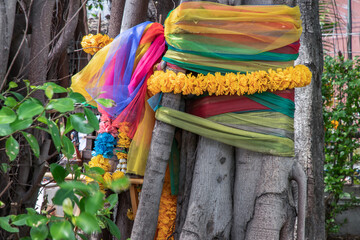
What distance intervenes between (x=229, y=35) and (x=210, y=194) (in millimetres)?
873

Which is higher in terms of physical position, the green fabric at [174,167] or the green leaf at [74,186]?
the green leaf at [74,186]

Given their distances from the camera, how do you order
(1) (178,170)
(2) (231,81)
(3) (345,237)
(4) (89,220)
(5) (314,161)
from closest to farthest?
(4) (89,220) → (2) (231,81) → (1) (178,170) → (5) (314,161) → (3) (345,237)

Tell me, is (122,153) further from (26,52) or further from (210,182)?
(26,52)

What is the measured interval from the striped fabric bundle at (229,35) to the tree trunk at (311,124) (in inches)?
64.8

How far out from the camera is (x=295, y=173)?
2400 mm

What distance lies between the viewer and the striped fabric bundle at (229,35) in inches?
88.3

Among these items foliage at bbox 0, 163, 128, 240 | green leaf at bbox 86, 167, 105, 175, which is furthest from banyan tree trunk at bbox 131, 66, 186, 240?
foliage at bbox 0, 163, 128, 240

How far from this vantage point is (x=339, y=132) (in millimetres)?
5496

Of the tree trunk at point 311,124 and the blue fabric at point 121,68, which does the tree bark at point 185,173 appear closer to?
the blue fabric at point 121,68

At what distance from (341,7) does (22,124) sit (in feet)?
26.4

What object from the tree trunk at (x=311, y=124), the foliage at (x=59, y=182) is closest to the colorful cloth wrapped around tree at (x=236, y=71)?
the foliage at (x=59, y=182)

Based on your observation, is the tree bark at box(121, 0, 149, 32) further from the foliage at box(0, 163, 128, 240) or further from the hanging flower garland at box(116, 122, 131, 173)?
the foliage at box(0, 163, 128, 240)

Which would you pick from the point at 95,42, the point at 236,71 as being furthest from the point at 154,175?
the point at 95,42

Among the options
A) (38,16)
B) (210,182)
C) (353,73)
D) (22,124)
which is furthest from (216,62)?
(353,73)
